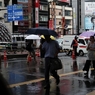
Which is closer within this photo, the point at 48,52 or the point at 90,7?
the point at 48,52

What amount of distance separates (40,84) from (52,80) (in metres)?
0.82

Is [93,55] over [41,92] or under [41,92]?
over

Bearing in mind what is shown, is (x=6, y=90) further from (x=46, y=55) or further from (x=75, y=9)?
(x=75, y=9)

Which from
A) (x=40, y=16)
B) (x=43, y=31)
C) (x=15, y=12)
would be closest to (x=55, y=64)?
(x=43, y=31)

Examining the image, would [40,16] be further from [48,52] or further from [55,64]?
[55,64]

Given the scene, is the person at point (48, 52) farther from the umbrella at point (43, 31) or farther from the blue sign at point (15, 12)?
the blue sign at point (15, 12)

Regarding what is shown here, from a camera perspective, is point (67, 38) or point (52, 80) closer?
point (52, 80)

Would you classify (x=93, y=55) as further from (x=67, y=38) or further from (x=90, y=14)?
(x=90, y=14)

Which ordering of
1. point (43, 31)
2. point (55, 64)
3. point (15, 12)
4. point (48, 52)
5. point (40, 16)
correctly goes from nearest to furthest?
point (55, 64) → point (48, 52) → point (43, 31) → point (15, 12) → point (40, 16)

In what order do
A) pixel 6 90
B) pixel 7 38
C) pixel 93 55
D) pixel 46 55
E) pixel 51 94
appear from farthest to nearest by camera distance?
pixel 7 38, pixel 93 55, pixel 46 55, pixel 51 94, pixel 6 90

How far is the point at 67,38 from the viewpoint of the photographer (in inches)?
1238

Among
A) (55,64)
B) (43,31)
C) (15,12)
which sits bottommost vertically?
(55,64)

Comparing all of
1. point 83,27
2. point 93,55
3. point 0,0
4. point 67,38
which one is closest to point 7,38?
point 0,0

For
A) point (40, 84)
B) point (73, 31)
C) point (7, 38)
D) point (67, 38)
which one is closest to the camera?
point (40, 84)
